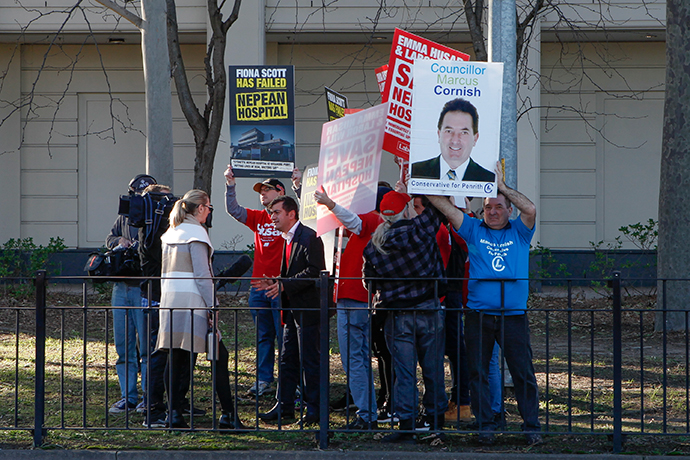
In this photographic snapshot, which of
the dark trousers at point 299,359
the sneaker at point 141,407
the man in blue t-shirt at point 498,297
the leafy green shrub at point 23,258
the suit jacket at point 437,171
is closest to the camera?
the suit jacket at point 437,171

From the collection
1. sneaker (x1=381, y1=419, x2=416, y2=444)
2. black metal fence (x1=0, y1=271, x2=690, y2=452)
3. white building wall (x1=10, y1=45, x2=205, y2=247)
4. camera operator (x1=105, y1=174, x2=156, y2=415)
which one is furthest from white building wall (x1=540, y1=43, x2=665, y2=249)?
camera operator (x1=105, y1=174, x2=156, y2=415)

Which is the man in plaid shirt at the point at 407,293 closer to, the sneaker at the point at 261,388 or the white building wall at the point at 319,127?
the sneaker at the point at 261,388

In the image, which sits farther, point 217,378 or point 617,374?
point 217,378

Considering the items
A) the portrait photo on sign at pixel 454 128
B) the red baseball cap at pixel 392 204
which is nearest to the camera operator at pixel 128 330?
the red baseball cap at pixel 392 204

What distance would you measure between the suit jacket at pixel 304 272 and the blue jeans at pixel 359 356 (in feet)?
0.82

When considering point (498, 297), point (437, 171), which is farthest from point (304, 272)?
point (498, 297)

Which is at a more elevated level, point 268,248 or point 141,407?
point 268,248

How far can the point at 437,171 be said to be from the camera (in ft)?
17.2

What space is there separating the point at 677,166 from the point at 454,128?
19.8 ft

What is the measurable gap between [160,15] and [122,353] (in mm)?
4041

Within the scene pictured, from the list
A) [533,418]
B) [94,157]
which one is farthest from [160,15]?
[94,157]

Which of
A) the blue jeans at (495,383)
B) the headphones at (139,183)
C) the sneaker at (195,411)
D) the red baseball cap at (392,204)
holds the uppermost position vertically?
the headphones at (139,183)

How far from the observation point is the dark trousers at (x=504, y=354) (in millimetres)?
5367

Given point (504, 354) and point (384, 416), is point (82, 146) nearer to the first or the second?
point (384, 416)
